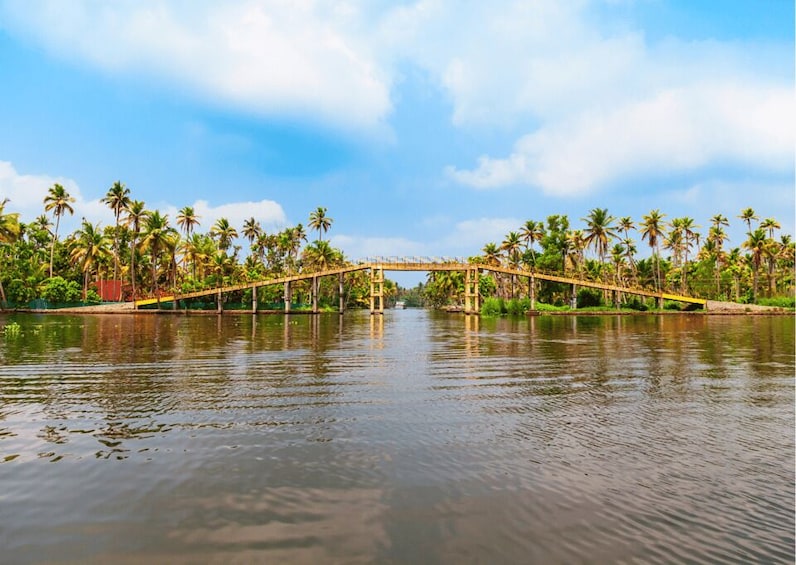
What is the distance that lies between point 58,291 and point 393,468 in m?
79.7

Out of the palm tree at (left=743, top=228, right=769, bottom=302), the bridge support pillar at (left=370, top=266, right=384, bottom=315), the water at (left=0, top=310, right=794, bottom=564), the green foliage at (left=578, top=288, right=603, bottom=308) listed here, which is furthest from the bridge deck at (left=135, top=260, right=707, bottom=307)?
the water at (left=0, top=310, right=794, bottom=564)

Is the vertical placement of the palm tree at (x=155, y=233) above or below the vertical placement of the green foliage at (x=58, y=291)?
above

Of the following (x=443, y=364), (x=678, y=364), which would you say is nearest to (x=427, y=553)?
(x=443, y=364)

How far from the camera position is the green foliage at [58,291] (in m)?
69.9

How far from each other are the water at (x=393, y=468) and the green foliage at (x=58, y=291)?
2596 inches

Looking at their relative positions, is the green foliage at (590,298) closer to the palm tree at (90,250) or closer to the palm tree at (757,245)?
the palm tree at (757,245)

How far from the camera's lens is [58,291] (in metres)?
70.5

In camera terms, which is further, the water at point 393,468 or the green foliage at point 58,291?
the green foliage at point 58,291

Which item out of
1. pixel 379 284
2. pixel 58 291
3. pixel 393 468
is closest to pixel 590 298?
pixel 379 284

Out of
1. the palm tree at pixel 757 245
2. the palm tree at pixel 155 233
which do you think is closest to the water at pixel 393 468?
the palm tree at pixel 155 233

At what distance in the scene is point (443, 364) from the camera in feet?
64.7

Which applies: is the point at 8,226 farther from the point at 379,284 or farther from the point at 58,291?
the point at 379,284

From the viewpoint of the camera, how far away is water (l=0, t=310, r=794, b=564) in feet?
17.6

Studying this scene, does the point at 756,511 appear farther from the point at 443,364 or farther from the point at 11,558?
the point at 443,364
